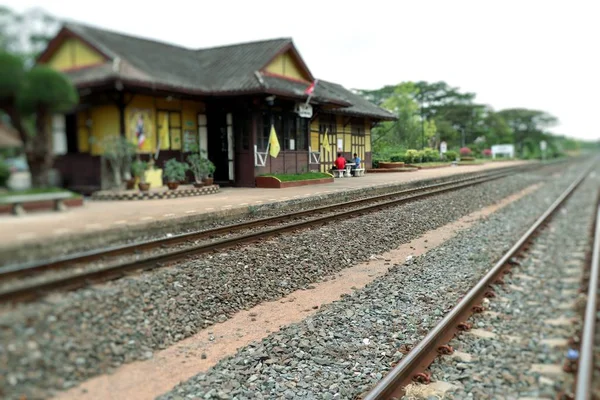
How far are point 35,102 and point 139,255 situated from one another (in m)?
4.15

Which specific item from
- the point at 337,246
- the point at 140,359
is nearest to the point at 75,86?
the point at 140,359

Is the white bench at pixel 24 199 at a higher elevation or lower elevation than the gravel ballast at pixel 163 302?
higher

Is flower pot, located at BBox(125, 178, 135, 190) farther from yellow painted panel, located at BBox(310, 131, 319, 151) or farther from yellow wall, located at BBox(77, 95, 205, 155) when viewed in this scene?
yellow painted panel, located at BBox(310, 131, 319, 151)

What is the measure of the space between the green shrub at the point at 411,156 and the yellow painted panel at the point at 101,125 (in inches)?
279

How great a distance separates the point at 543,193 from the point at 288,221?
18721 millimetres

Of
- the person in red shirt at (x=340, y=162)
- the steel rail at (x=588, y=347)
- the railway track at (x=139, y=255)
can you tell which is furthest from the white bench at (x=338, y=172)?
the steel rail at (x=588, y=347)

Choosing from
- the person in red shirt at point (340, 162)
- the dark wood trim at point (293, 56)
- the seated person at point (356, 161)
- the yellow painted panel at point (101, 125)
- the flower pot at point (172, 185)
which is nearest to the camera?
the yellow painted panel at point (101, 125)

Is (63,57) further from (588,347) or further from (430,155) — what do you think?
(430,155)

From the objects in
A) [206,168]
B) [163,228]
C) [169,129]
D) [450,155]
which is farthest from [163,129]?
[450,155]

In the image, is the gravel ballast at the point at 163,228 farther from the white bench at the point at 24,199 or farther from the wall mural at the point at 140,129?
the wall mural at the point at 140,129

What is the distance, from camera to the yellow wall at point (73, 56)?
1594 mm

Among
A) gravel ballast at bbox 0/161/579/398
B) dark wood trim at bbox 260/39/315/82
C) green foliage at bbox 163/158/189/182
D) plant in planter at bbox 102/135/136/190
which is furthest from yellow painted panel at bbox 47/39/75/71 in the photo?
dark wood trim at bbox 260/39/315/82

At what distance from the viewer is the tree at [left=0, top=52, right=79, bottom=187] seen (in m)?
1.35

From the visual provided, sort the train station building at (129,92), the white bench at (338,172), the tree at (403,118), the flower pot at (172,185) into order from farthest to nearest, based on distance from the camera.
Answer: the white bench at (338,172), the tree at (403,118), the flower pot at (172,185), the train station building at (129,92)
